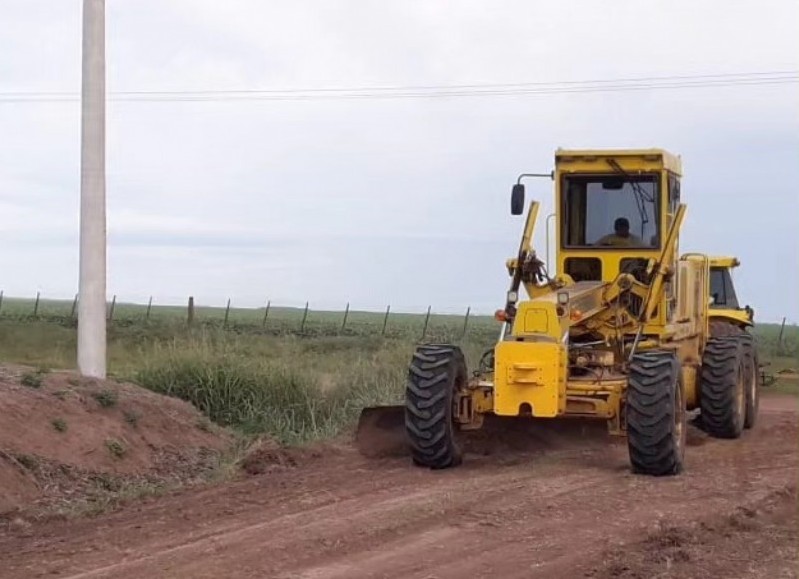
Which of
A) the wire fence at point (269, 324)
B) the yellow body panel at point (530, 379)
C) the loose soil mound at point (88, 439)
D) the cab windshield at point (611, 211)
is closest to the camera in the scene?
the loose soil mound at point (88, 439)

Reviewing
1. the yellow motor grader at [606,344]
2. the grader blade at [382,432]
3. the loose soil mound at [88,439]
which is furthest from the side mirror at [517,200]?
the loose soil mound at [88,439]

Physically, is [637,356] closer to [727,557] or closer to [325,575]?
[727,557]

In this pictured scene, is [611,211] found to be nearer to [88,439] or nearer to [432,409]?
[432,409]

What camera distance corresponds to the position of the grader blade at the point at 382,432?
13.3 metres

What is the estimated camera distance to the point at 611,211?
1412cm

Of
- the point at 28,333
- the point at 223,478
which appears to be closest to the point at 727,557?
the point at 223,478

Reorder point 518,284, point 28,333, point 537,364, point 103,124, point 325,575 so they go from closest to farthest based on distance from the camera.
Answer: point 325,575, point 537,364, point 518,284, point 103,124, point 28,333

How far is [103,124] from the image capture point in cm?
1530

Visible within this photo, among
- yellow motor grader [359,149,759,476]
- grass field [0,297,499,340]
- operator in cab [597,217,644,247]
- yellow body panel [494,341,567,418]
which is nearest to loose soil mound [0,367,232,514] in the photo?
yellow motor grader [359,149,759,476]

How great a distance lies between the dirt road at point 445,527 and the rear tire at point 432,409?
0.62 ft

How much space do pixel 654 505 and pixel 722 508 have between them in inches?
21.4

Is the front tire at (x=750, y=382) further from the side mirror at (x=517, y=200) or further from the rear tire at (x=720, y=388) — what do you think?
the side mirror at (x=517, y=200)

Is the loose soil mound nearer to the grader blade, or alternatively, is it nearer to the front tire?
the grader blade

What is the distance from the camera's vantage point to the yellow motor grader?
11.7 metres
